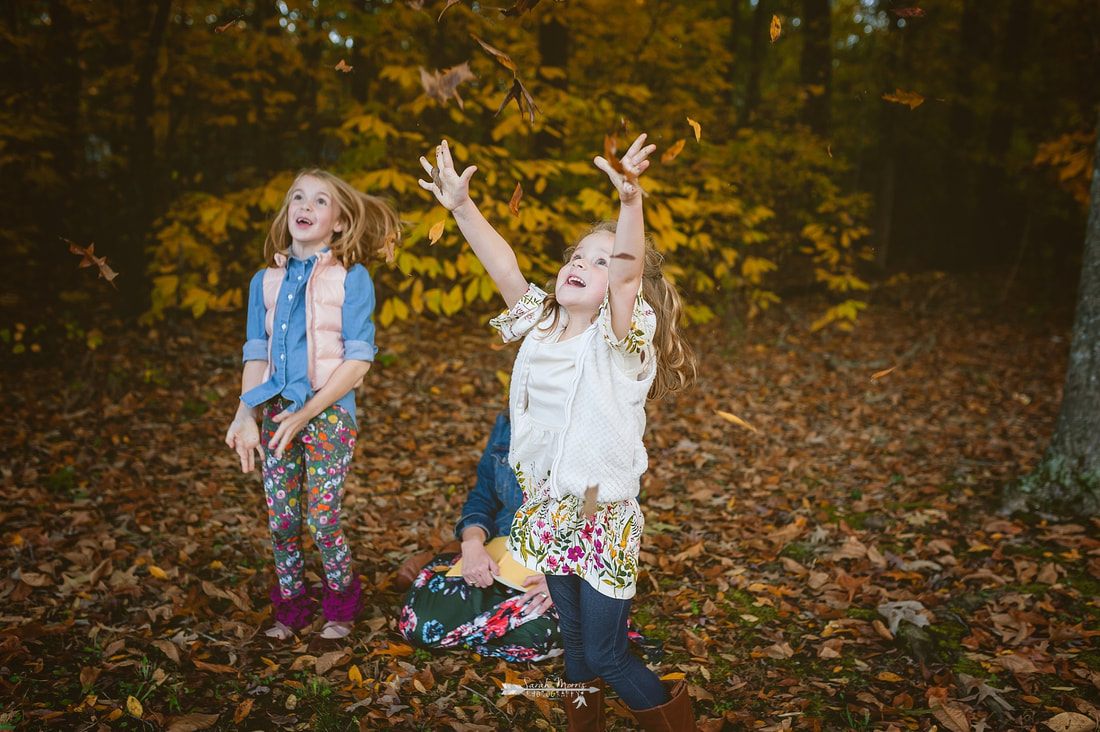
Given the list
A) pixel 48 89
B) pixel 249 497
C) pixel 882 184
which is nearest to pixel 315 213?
pixel 249 497

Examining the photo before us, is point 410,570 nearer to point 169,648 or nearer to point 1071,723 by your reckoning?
point 169,648

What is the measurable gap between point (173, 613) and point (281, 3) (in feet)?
18.8

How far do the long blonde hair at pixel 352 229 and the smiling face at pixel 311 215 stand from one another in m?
0.02

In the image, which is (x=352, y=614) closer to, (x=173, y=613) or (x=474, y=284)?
(x=173, y=613)

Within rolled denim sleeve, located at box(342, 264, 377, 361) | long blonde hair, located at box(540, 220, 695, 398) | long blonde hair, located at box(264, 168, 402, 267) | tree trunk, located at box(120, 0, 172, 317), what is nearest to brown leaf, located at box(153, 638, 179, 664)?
rolled denim sleeve, located at box(342, 264, 377, 361)

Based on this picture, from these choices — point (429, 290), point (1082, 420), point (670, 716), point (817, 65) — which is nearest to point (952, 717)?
point (670, 716)

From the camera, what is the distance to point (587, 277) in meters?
2.09

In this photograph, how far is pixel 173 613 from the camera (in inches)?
127

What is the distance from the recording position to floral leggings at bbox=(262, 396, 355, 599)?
9.35ft

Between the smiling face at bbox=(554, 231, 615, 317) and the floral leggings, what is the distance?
1.28 metres

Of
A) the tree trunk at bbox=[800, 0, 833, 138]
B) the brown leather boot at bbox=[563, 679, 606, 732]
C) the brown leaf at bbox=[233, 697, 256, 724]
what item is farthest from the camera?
the tree trunk at bbox=[800, 0, 833, 138]

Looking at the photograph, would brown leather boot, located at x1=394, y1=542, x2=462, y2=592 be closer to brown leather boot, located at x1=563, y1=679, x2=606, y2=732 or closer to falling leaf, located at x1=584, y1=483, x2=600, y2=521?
brown leather boot, located at x1=563, y1=679, x2=606, y2=732

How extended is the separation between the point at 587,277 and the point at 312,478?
4.95ft

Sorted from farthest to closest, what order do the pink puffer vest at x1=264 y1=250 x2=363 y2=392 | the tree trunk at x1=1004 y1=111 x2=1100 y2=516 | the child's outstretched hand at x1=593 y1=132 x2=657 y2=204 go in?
the tree trunk at x1=1004 y1=111 x2=1100 y2=516, the pink puffer vest at x1=264 y1=250 x2=363 y2=392, the child's outstretched hand at x1=593 y1=132 x2=657 y2=204
